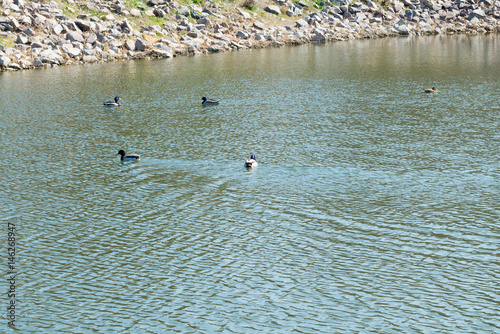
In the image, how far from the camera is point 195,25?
377 feet

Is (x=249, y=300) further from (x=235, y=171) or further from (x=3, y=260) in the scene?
(x=235, y=171)

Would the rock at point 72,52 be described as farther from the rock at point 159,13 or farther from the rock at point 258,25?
the rock at point 258,25

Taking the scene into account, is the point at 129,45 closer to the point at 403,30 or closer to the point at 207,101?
the point at 207,101

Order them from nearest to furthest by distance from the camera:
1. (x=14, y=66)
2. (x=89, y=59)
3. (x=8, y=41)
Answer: (x=14, y=66) → (x=8, y=41) → (x=89, y=59)

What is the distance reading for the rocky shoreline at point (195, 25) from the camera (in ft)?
313

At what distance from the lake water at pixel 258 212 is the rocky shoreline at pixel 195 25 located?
111ft

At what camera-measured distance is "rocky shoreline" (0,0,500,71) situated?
95.3 m

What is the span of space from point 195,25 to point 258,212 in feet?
291

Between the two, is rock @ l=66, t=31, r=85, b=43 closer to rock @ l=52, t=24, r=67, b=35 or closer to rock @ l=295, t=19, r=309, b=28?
rock @ l=52, t=24, r=67, b=35

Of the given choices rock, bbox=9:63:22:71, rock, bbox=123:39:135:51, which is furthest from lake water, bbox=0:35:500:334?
rock, bbox=123:39:135:51

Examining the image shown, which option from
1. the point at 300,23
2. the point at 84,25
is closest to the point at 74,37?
the point at 84,25

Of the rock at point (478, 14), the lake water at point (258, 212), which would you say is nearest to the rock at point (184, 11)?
the lake water at point (258, 212)

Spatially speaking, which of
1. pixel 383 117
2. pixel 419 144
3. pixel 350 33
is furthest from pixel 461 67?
pixel 350 33

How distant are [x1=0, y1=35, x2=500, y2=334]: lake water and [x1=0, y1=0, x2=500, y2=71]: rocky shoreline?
111 feet
